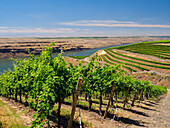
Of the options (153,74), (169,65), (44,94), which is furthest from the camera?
(169,65)

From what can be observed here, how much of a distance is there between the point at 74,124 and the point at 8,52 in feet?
625

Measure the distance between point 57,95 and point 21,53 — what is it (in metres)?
190

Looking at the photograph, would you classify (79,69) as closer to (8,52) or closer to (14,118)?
(14,118)

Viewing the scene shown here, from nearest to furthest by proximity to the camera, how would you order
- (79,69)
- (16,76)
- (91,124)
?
(91,124), (79,69), (16,76)

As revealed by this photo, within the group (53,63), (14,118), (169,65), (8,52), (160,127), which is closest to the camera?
(53,63)

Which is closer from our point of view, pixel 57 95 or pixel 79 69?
pixel 57 95

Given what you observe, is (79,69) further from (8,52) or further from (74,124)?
(8,52)

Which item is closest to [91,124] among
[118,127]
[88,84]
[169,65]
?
Result: [118,127]

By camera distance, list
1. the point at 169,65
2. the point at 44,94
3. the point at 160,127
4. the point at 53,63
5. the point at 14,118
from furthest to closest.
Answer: the point at 169,65, the point at 160,127, the point at 14,118, the point at 53,63, the point at 44,94

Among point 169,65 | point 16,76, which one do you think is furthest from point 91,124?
point 169,65

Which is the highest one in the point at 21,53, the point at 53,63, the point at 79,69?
the point at 53,63

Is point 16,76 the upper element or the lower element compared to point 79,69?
lower

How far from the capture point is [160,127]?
15812 millimetres

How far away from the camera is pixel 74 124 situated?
14.2 meters
